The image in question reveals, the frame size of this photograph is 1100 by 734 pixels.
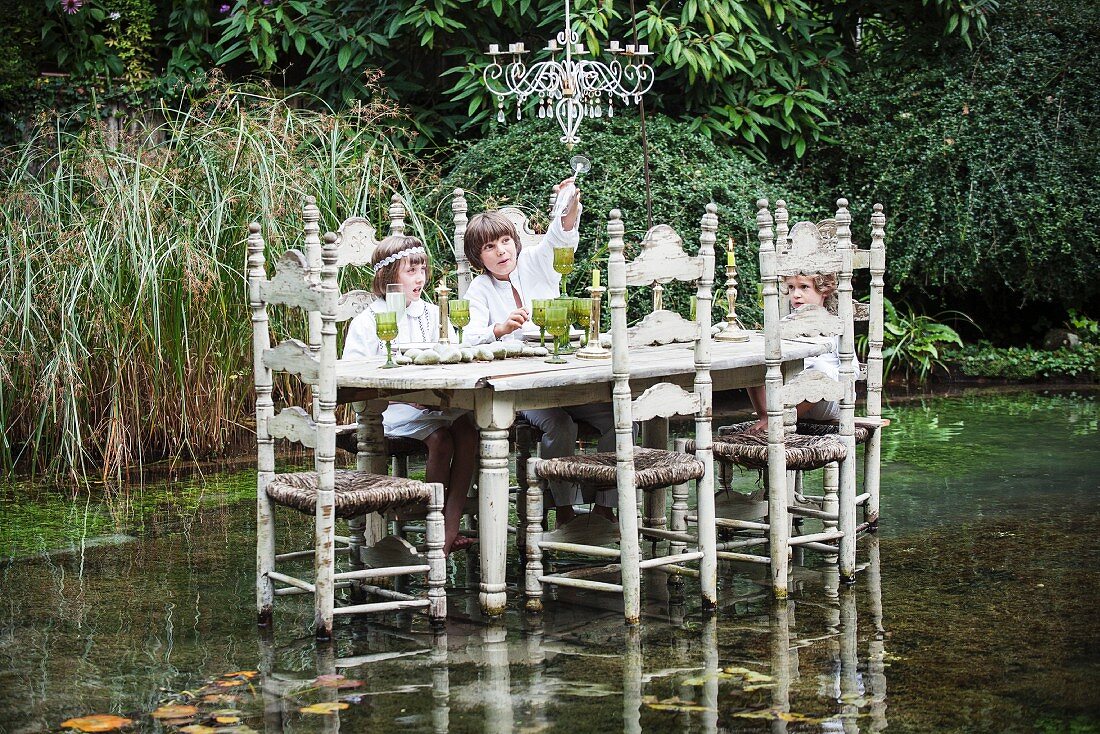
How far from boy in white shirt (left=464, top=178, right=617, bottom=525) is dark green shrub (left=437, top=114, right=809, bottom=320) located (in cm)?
305

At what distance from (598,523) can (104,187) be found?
158 inches

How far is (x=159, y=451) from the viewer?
310 inches

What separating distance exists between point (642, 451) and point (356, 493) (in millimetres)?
1096

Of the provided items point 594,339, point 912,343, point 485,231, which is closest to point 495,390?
point 594,339

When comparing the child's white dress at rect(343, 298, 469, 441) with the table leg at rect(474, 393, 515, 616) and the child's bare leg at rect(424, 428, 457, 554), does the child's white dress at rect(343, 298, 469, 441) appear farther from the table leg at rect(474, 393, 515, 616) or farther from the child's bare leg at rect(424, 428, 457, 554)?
the table leg at rect(474, 393, 515, 616)

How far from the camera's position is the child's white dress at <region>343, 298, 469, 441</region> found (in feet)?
17.3

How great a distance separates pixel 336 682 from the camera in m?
3.98

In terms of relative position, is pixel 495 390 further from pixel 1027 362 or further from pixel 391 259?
pixel 1027 362

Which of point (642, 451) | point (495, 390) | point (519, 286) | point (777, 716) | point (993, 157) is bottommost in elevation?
point (777, 716)

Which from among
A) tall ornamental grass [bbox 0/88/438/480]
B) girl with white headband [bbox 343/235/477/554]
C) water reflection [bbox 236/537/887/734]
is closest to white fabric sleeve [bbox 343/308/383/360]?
girl with white headband [bbox 343/235/477/554]

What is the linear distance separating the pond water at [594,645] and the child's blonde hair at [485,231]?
52.7 inches

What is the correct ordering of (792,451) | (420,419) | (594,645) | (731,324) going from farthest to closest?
1. (731,324)
2. (420,419)
3. (792,451)
4. (594,645)

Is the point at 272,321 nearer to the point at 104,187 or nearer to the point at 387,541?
the point at 104,187

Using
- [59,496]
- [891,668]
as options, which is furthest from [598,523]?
[59,496]
